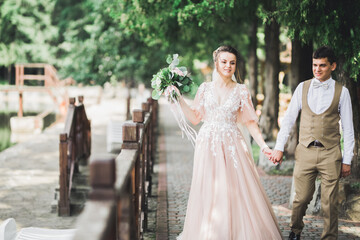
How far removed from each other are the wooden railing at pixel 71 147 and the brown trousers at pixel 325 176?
370 cm

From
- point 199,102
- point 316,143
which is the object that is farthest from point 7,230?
point 316,143

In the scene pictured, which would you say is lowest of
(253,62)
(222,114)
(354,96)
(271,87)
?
(222,114)

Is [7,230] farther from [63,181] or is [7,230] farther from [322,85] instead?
[322,85]

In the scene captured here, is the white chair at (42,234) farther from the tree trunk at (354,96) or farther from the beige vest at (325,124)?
the tree trunk at (354,96)

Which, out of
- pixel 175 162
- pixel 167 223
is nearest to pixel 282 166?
pixel 175 162

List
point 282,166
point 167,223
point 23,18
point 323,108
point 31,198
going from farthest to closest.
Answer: point 23,18
point 282,166
point 31,198
point 167,223
point 323,108

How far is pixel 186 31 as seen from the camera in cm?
1256

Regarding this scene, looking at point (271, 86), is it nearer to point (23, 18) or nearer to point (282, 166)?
point (282, 166)

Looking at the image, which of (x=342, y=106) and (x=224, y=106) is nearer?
(x=342, y=106)

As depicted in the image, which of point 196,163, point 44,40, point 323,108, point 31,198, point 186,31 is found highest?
point 44,40

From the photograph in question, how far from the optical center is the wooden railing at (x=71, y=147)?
282 inches

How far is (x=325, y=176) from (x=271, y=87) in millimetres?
8299

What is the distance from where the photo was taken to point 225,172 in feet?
15.3

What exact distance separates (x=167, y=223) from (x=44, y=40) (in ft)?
151
